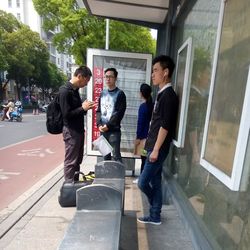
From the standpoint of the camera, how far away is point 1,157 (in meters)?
7.20

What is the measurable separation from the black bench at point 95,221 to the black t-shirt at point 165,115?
0.78 meters

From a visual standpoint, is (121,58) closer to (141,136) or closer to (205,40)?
(141,136)

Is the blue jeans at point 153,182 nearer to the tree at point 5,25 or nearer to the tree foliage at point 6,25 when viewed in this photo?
the tree at point 5,25

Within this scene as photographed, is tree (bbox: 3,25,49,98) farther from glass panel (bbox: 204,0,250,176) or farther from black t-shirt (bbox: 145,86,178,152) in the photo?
glass panel (bbox: 204,0,250,176)

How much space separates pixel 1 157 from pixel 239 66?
21.7 feet

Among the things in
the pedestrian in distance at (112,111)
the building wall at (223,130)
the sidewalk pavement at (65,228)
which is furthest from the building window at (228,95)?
the pedestrian in distance at (112,111)

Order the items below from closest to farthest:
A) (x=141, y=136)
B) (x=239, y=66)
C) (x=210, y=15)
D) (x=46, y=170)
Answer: (x=239, y=66) < (x=210, y=15) < (x=141, y=136) < (x=46, y=170)

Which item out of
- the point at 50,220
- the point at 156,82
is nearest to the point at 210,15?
the point at 156,82

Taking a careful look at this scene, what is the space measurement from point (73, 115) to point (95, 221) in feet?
5.79

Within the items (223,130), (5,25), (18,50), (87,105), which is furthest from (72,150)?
(5,25)

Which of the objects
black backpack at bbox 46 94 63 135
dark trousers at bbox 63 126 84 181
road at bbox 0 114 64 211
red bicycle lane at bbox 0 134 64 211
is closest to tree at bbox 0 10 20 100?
road at bbox 0 114 64 211

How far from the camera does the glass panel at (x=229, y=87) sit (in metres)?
1.89

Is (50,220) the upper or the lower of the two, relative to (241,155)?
lower

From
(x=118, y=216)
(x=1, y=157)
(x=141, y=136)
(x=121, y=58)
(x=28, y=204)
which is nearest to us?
(x=118, y=216)
